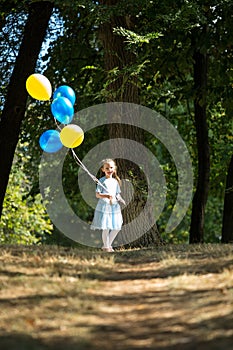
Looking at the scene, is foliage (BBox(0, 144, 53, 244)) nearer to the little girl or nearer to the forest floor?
the little girl

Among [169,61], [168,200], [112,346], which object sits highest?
[169,61]

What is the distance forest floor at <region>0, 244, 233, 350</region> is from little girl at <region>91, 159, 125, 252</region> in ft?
7.42

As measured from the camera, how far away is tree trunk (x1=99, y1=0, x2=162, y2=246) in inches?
396

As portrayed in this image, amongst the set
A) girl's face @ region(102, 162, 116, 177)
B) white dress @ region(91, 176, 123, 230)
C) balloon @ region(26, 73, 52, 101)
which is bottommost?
white dress @ region(91, 176, 123, 230)

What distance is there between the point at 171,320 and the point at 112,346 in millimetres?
626

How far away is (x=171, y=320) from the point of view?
4547 mm

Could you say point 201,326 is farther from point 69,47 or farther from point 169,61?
point 69,47

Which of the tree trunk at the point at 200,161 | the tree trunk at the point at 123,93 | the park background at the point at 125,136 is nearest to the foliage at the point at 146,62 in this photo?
the park background at the point at 125,136

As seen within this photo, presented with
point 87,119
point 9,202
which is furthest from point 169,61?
point 9,202

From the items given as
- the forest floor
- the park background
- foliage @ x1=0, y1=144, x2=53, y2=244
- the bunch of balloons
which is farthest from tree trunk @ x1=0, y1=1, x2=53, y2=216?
foliage @ x1=0, y1=144, x2=53, y2=244

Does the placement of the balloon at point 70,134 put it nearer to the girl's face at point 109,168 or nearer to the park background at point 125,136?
the girl's face at point 109,168

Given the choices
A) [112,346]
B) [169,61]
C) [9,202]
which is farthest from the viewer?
[9,202]

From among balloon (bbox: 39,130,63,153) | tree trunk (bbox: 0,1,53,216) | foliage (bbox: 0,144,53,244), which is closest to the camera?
balloon (bbox: 39,130,63,153)

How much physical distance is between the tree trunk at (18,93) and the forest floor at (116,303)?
5.27 metres
